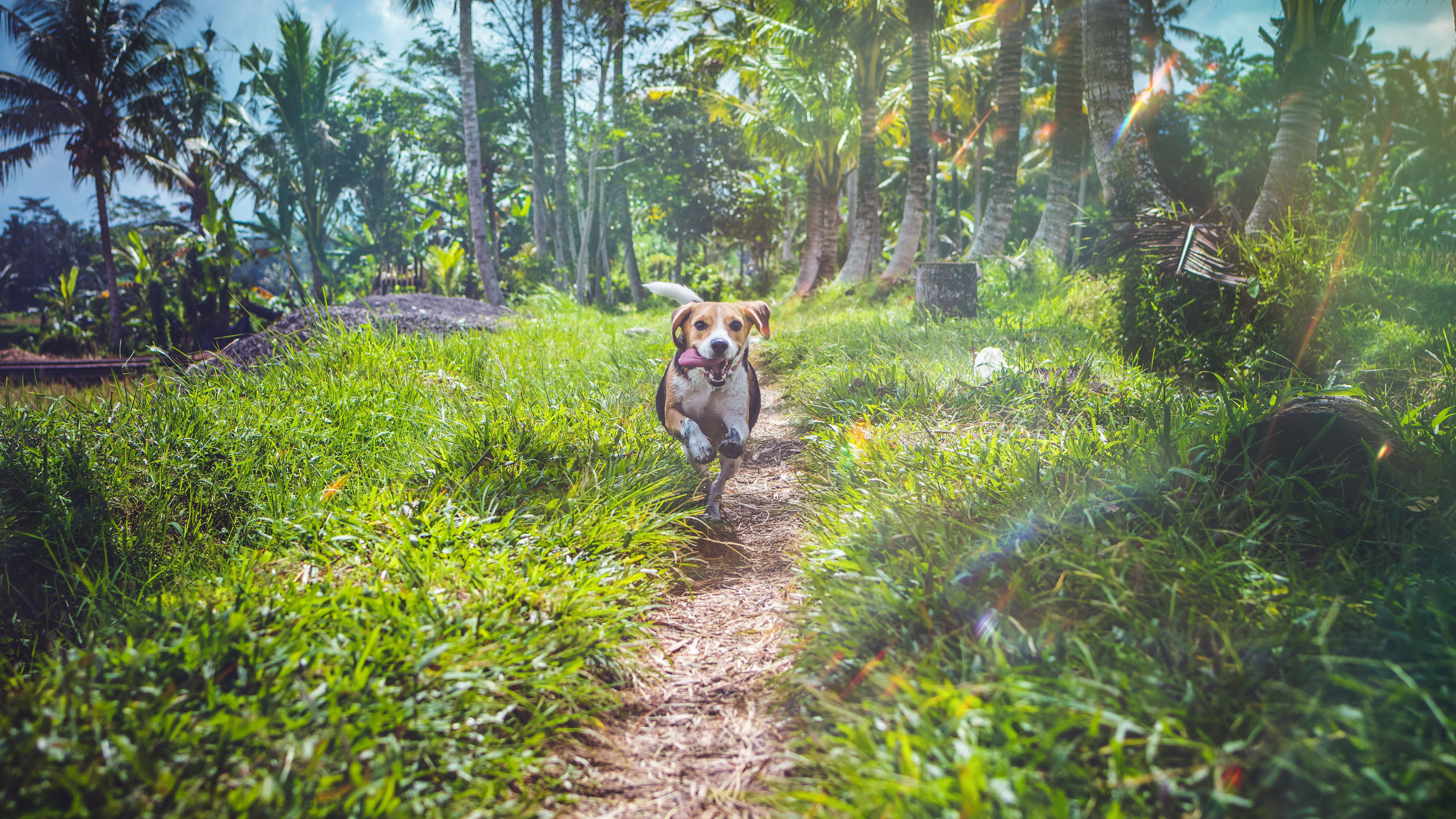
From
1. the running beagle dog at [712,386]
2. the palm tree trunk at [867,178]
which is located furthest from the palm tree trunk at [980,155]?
the running beagle dog at [712,386]

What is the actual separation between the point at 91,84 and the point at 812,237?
19.5 m

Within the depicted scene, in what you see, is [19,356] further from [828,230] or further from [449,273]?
[828,230]

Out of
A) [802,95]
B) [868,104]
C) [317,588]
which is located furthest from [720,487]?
[802,95]

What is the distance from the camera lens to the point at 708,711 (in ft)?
6.59

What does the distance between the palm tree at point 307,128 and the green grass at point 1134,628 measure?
24395 millimetres

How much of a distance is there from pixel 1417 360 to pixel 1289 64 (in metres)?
2.90

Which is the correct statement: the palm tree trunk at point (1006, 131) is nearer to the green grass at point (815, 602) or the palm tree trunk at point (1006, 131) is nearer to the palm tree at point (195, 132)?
the green grass at point (815, 602)

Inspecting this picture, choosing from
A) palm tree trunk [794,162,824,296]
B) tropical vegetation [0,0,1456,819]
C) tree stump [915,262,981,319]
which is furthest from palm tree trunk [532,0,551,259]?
tree stump [915,262,981,319]

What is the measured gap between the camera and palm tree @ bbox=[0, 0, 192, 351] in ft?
51.8

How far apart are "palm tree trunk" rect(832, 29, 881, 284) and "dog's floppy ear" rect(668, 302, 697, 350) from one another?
9668 mm

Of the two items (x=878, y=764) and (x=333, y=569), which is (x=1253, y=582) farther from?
(x=333, y=569)

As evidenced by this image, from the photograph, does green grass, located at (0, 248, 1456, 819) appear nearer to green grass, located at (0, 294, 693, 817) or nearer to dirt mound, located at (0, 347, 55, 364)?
green grass, located at (0, 294, 693, 817)

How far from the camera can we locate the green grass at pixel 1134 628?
1310 millimetres

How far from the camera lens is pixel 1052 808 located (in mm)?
1286
